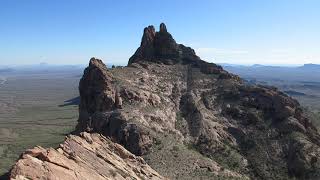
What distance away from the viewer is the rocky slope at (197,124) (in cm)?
7050

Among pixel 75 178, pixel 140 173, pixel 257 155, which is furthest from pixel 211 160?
pixel 75 178

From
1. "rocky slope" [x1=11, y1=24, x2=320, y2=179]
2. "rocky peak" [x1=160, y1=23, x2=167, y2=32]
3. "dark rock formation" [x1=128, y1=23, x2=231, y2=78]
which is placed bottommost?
"rocky slope" [x1=11, y1=24, x2=320, y2=179]

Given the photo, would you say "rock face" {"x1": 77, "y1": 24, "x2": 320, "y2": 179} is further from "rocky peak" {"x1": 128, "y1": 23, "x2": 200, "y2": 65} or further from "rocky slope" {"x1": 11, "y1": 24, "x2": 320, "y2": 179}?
"rocky peak" {"x1": 128, "y1": 23, "x2": 200, "y2": 65}

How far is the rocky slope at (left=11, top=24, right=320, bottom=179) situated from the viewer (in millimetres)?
70500

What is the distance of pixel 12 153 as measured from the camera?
15662cm

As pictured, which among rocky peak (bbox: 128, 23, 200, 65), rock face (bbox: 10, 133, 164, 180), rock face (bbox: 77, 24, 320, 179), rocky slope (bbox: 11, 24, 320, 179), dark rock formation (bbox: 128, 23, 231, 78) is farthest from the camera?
rocky peak (bbox: 128, 23, 200, 65)

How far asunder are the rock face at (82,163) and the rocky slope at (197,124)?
669 mm

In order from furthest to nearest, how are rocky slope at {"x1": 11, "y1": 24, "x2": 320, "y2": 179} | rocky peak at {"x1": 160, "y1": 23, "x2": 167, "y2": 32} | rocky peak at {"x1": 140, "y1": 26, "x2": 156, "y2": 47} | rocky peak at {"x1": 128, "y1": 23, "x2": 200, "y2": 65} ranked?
1. rocky peak at {"x1": 160, "y1": 23, "x2": 167, "y2": 32}
2. rocky peak at {"x1": 140, "y1": 26, "x2": 156, "y2": 47}
3. rocky peak at {"x1": 128, "y1": 23, "x2": 200, "y2": 65}
4. rocky slope at {"x1": 11, "y1": 24, "x2": 320, "y2": 179}

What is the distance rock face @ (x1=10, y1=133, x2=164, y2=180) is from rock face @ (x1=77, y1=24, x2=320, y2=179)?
9.48 m

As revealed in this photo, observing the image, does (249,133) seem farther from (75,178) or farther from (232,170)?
(75,178)

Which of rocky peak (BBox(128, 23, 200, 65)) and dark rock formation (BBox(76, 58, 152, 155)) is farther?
rocky peak (BBox(128, 23, 200, 65))

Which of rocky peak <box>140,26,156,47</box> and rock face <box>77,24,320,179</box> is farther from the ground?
rocky peak <box>140,26,156,47</box>

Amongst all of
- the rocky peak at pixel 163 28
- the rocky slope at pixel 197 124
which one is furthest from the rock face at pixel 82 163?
the rocky peak at pixel 163 28

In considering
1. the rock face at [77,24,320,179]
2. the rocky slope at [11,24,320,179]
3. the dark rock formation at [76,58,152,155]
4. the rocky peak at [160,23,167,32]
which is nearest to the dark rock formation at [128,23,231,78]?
the rocky peak at [160,23,167,32]
